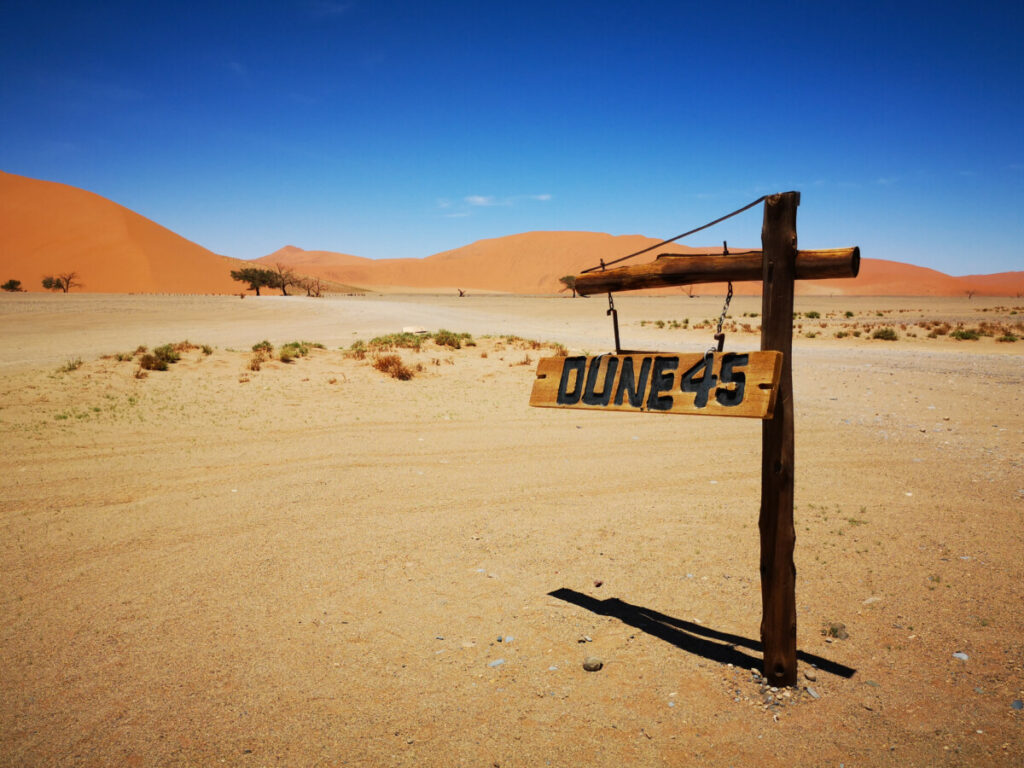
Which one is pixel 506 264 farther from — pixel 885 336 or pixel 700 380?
pixel 700 380

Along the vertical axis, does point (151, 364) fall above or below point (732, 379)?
below

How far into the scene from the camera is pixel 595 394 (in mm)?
3346

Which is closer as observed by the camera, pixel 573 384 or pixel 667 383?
pixel 667 383

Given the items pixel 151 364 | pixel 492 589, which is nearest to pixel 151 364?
pixel 151 364

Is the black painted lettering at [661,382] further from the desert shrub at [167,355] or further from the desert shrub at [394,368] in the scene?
the desert shrub at [167,355]

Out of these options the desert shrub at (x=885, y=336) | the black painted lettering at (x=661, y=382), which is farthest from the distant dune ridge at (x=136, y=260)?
the black painted lettering at (x=661, y=382)

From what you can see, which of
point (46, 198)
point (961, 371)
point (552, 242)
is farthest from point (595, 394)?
point (552, 242)

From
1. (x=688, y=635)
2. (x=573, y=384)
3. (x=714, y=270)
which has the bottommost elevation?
(x=688, y=635)

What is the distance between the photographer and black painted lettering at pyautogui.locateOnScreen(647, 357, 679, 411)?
121 inches

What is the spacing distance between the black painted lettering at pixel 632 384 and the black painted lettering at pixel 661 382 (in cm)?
5

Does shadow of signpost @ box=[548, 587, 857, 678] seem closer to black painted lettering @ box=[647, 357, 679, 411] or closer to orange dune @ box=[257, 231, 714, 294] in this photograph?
black painted lettering @ box=[647, 357, 679, 411]

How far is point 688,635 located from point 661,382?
1778mm

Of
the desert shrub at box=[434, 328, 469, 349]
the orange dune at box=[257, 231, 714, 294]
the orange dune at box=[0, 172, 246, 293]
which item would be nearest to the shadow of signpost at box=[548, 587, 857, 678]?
the desert shrub at box=[434, 328, 469, 349]

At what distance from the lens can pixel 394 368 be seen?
1297 cm
